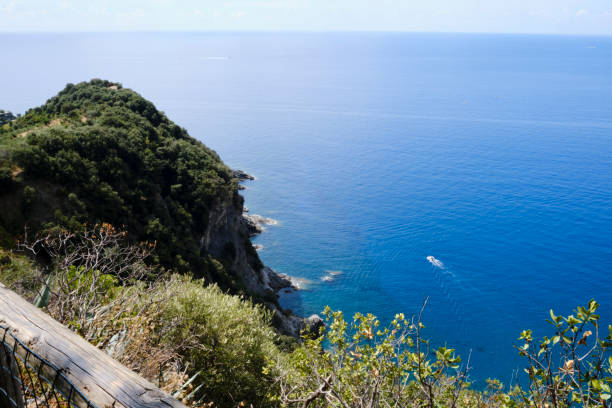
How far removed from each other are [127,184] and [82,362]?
32.8m

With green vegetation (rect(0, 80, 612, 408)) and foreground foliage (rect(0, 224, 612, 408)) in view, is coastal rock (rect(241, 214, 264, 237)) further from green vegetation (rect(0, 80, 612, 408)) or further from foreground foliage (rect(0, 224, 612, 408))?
foreground foliage (rect(0, 224, 612, 408))

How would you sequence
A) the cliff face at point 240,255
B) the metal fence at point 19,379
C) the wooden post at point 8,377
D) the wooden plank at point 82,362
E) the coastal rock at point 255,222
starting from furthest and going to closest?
1. the coastal rock at point 255,222
2. the cliff face at point 240,255
3. the wooden post at point 8,377
4. the metal fence at point 19,379
5. the wooden plank at point 82,362

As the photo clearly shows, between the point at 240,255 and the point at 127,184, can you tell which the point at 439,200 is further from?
the point at 127,184

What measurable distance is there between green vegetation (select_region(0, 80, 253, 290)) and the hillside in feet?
0.23

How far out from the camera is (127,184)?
3278cm

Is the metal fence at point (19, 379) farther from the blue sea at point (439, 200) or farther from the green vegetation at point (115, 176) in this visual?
the blue sea at point (439, 200)

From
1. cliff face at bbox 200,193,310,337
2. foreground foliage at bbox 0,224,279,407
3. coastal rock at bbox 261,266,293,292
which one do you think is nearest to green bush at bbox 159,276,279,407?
foreground foliage at bbox 0,224,279,407

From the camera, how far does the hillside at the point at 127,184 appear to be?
2548cm

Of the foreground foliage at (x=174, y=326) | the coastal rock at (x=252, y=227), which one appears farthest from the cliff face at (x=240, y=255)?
the foreground foliage at (x=174, y=326)

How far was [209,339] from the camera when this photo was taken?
12320 mm

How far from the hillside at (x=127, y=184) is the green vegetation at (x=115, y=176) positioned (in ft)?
0.23

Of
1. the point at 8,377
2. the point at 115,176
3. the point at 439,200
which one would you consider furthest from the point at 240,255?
the point at 439,200

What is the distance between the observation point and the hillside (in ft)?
83.6

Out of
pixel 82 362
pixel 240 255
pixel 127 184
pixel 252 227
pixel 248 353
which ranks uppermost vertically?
pixel 252 227
